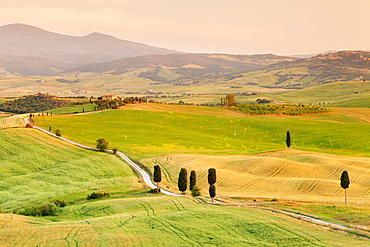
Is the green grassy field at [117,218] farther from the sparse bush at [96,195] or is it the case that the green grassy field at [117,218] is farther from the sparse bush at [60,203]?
the sparse bush at [60,203]

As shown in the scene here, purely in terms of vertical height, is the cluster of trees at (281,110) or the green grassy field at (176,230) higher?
the cluster of trees at (281,110)

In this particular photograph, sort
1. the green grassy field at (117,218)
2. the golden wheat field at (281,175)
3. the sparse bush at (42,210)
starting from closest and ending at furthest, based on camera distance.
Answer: the green grassy field at (117,218), the sparse bush at (42,210), the golden wheat field at (281,175)

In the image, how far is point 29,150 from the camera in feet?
291

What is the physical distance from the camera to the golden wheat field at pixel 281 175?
61.0 meters

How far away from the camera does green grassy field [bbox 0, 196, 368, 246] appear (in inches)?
1328

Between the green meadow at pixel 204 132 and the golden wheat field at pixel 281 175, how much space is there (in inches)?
586

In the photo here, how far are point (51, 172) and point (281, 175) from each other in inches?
1605

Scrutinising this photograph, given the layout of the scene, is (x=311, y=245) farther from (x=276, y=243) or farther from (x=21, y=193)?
(x=21, y=193)

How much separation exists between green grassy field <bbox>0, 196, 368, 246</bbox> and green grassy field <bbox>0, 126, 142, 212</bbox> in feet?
53.3

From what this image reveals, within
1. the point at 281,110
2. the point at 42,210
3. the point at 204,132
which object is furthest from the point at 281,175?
the point at 281,110

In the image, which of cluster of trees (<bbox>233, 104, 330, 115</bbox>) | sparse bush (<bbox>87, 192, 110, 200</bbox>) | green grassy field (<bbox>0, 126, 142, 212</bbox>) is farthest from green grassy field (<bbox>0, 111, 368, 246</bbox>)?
cluster of trees (<bbox>233, 104, 330, 115</bbox>)

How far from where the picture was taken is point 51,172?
74.0 metres

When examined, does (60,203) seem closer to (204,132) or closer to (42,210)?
(42,210)

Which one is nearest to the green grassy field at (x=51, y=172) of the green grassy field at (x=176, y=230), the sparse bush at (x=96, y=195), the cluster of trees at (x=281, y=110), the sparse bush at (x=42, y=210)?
the sparse bush at (x=96, y=195)
